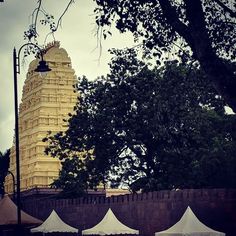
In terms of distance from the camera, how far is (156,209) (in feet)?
86.8

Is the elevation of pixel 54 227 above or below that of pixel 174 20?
below

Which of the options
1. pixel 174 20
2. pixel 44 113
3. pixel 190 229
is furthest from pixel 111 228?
pixel 44 113

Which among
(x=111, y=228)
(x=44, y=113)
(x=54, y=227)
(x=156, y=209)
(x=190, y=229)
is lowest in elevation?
(x=190, y=229)

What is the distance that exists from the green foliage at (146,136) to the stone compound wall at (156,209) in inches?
179

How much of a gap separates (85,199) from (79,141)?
6.11 m

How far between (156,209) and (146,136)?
9181 millimetres

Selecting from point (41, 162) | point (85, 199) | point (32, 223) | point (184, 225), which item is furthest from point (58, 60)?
point (184, 225)

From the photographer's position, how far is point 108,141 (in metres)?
35.6

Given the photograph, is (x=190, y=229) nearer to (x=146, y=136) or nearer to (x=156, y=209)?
(x=156, y=209)

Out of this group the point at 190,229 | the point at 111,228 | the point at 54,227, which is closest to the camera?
the point at 190,229

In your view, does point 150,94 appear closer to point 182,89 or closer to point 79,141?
point 79,141

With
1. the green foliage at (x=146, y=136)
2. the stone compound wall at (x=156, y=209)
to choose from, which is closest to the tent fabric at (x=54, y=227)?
the stone compound wall at (x=156, y=209)

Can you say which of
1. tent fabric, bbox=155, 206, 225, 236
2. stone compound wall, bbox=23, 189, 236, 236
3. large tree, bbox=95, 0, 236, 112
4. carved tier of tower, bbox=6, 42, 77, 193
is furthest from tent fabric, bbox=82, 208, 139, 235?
carved tier of tower, bbox=6, 42, 77, 193

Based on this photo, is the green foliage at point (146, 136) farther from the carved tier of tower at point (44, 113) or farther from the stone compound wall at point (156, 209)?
the carved tier of tower at point (44, 113)
